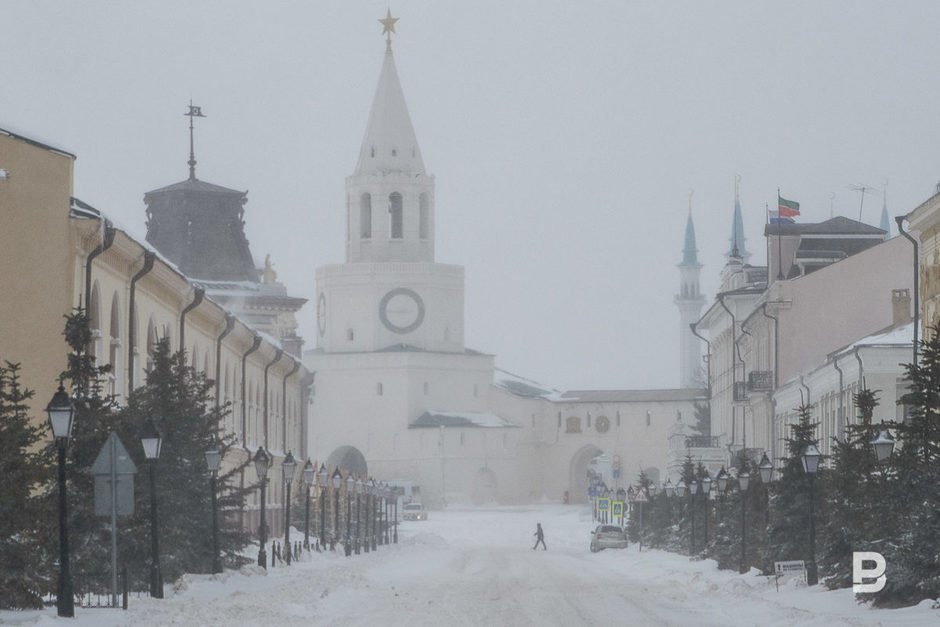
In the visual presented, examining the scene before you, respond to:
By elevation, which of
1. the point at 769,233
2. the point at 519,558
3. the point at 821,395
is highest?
the point at 769,233

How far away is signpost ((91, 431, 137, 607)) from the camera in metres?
24.7

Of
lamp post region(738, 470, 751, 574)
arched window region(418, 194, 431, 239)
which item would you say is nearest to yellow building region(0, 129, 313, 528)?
lamp post region(738, 470, 751, 574)

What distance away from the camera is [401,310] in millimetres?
161875

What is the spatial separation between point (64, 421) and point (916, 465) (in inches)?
412

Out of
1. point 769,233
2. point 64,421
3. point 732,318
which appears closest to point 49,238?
point 64,421

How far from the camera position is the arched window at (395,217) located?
522ft

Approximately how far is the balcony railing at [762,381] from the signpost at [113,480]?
48.7m

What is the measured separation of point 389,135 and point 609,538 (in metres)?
85.4

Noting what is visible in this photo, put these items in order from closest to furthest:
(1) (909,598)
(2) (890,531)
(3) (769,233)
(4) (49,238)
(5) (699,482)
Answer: (1) (909,598) < (2) (890,531) < (4) (49,238) < (5) (699,482) < (3) (769,233)

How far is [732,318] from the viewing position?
275 ft

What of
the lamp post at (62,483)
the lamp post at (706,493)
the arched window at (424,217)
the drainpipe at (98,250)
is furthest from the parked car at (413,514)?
the lamp post at (62,483)

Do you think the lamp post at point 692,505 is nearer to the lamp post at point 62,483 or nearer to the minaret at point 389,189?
the lamp post at point 62,483

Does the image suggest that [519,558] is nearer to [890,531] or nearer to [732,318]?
[732,318]

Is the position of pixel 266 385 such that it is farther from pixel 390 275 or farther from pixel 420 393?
pixel 390 275
